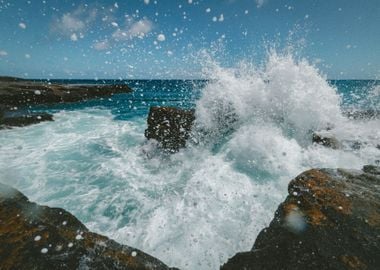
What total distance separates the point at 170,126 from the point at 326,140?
4187 millimetres

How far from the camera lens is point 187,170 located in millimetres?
6133

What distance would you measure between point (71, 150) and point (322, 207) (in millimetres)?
7608

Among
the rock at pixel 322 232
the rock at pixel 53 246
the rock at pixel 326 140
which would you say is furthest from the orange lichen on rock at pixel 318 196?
the rock at pixel 326 140

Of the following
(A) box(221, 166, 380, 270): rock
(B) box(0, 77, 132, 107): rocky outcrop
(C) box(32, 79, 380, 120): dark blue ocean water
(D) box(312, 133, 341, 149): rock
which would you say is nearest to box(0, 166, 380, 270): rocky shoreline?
(A) box(221, 166, 380, 270): rock

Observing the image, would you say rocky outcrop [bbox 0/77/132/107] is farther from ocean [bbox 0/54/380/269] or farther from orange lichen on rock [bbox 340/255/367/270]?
orange lichen on rock [bbox 340/255/367/270]

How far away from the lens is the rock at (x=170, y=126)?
7.53 meters

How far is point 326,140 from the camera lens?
6180 mm

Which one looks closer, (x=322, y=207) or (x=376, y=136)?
(x=322, y=207)

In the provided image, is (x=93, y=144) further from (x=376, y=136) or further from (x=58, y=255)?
(x=376, y=136)

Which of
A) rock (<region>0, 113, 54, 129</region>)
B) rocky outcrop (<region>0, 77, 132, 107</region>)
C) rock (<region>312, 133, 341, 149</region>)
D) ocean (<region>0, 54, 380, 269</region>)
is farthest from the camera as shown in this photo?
rocky outcrop (<region>0, 77, 132, 107</region>)

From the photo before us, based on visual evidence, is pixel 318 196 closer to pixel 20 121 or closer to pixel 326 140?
pixel 326 140

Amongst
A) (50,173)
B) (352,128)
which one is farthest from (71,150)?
(352,128)

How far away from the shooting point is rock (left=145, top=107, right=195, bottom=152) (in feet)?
24.7

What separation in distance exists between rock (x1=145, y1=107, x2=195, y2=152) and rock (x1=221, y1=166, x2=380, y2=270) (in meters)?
4.72
